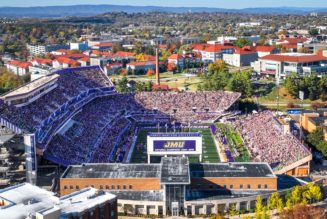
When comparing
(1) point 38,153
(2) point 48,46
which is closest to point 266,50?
(2) point 48,46

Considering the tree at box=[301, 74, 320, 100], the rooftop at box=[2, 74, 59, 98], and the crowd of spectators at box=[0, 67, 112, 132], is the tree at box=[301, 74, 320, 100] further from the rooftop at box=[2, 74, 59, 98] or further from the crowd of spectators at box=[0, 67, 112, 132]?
the rooftop at box=[2, 74, 59, 98]

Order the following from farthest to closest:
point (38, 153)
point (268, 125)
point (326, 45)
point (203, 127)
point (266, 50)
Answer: point (326, 45)
point (266, 50)
point (203, 127)
point (268, 125)
point (38, 153)

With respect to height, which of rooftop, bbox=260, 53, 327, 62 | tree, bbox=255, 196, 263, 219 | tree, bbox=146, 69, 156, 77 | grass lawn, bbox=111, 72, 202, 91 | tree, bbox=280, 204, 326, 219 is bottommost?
tree, bbox=255, 196, 263, 219

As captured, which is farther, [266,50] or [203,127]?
[266,50]

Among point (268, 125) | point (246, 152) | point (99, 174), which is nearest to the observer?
point (99, 174)

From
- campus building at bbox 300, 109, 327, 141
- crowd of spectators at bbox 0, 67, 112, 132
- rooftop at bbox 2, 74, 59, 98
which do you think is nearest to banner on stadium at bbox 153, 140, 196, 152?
crowd of spectators at bbox 0, 67, 112, 132

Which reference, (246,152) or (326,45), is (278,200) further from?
(326,45)

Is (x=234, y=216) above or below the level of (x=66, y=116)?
below

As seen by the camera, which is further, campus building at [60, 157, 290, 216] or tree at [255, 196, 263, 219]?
campus building at [60, 157, 290, 216]

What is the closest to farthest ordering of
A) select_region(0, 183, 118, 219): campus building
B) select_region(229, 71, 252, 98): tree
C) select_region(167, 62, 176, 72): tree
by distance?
select_region(0, 183, 118, 219): campus building
select_region(229, 71, 252, 98): tree
select_region(167, 62, 176, 72): tree
